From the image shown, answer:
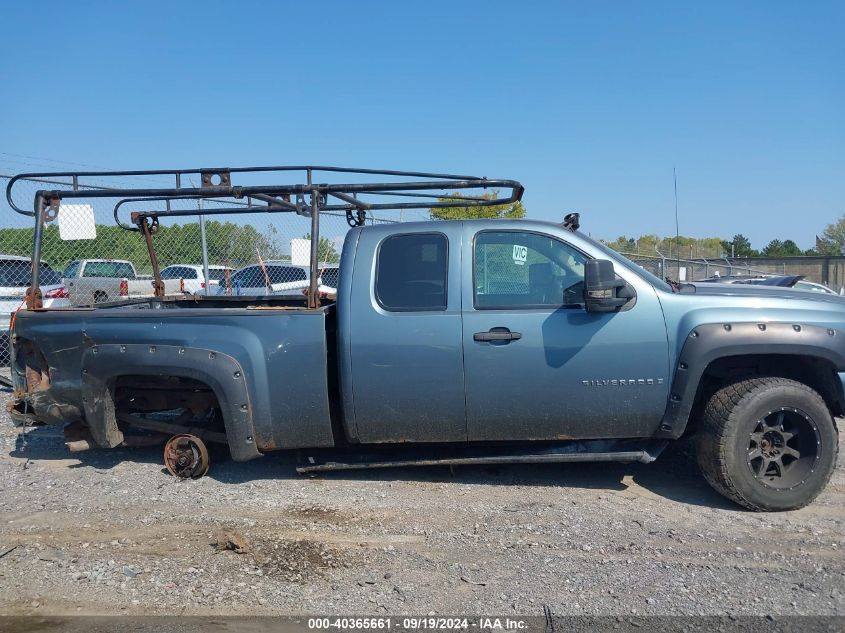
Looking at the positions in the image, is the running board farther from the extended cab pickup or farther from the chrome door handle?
the chrome door handle

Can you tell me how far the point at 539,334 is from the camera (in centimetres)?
444

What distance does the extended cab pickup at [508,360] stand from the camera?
14.4ft

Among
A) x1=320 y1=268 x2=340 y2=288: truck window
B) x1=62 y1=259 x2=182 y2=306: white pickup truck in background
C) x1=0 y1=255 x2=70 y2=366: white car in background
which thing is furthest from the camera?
x1=320 y1=268 x2=340 y2=288: truck window

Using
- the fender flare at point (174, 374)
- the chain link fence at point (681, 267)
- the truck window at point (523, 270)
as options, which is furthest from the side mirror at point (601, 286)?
the chain link fence at point (681, 267)

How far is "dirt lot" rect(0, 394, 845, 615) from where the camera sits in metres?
3.43

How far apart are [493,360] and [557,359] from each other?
0.40 metres

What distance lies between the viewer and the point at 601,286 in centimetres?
427

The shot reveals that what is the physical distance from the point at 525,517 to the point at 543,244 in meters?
1.76

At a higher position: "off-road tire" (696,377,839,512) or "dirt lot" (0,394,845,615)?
"off-road tire" (696,377,839,512)

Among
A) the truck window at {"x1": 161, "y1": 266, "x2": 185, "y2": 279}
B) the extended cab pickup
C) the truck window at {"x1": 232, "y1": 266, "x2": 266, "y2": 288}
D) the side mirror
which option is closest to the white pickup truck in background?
the truck window at {"x1": 232, "y1": 266, "x2": 266, "y2": 288}

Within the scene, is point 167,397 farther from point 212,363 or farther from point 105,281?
point 105,281

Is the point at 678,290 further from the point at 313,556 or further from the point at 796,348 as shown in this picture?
the point at 313,556

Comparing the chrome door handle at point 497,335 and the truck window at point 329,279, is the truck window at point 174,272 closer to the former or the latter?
the truck window at point 329,279

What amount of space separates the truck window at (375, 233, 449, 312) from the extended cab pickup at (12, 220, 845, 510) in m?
0.01
